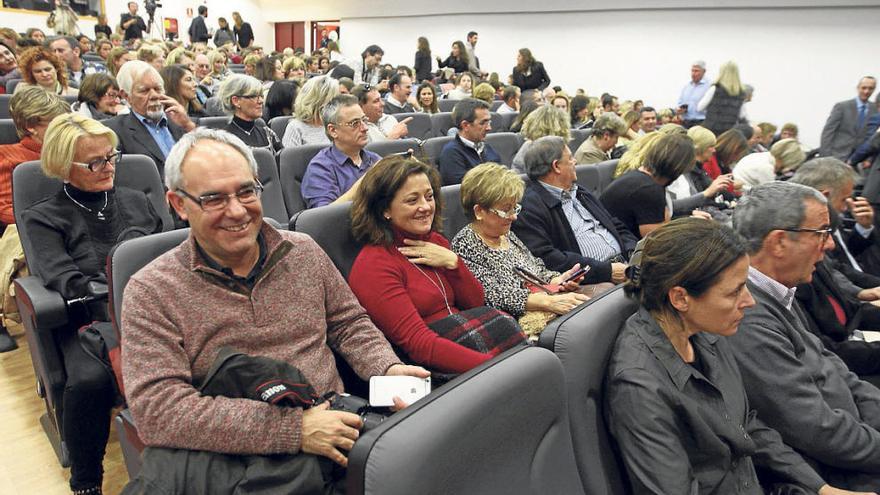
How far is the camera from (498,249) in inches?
90.9

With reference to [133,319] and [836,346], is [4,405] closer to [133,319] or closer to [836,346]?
[133,319]

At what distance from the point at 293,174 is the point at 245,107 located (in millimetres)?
850

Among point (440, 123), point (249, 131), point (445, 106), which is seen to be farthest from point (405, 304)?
point (445, 106)

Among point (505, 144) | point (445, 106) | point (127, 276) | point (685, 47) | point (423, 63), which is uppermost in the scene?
point (685, 47)

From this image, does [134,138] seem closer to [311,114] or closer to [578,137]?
[311,114]

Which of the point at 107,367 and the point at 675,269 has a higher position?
the point at 675,269

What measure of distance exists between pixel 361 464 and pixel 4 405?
2363 mm

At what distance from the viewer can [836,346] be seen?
205cm

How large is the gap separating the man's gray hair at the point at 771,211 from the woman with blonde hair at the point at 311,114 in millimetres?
2566

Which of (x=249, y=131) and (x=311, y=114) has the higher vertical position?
(x=311, y=114)

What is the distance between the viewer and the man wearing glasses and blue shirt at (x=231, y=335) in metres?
1.19

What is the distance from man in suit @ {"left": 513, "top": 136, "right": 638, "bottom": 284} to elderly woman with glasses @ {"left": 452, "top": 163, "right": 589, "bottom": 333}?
0.81 ft

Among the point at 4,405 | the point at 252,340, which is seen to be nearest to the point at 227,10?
the point at 4,405

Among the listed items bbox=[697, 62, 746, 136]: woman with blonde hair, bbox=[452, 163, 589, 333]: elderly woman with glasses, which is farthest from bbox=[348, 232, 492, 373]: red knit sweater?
bbox=[697, 62, 746, 136]: woman with blonde hair
